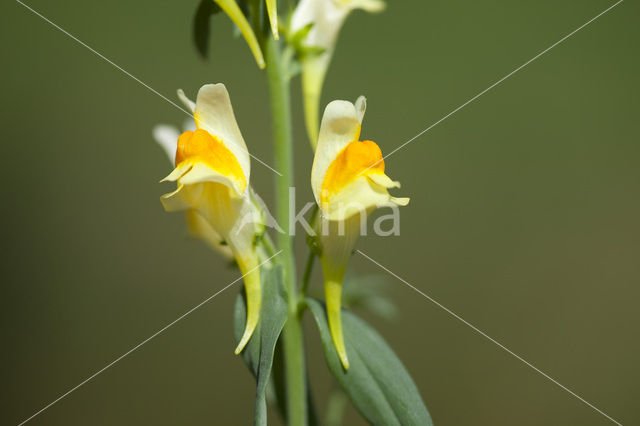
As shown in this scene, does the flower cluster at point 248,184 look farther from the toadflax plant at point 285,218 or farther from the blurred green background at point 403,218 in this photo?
the blurred green background at point 403,218

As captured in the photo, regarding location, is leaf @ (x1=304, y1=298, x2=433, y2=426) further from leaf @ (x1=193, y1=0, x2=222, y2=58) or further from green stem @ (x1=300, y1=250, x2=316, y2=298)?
leaf @ (x1=193, y1=0, x2=222, y2=58)

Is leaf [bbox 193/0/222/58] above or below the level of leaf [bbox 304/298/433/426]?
above

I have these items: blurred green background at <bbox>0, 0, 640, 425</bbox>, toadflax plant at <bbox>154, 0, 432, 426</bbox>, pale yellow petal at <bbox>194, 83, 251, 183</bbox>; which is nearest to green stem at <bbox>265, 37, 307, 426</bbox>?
toadflax plant at <bbox>154, 0, 432, 426</bbox>

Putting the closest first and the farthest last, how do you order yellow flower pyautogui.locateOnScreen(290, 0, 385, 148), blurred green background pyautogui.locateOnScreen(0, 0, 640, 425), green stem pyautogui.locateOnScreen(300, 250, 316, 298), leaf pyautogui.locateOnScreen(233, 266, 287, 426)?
leaf pyautogui.locateOnScreen(233, 266, 287, 426), green stem pyautogui.locateOnScreen(300, 250, 316, 298), yellow flower pyautogui.locateOnScreen(290, 0, 385, 148), blurred green background pyautogui.locateOnScreen(0, 0, 640, 425)

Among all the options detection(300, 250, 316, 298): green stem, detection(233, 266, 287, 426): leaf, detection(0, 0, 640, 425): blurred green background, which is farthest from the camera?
detection(0, 0, 640, 425): blurred green background

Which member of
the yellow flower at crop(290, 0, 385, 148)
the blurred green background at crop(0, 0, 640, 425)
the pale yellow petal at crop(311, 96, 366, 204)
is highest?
the yellow flower at crop(290, 0, 385, 148)

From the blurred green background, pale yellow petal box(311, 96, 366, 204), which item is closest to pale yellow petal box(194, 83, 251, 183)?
pale yellow petal box(311, 96, 366, 204)

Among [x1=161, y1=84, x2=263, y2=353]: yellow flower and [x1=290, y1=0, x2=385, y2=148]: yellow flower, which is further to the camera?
[x1=290, y1=0, x2=385, y2=148]: yellow flower
